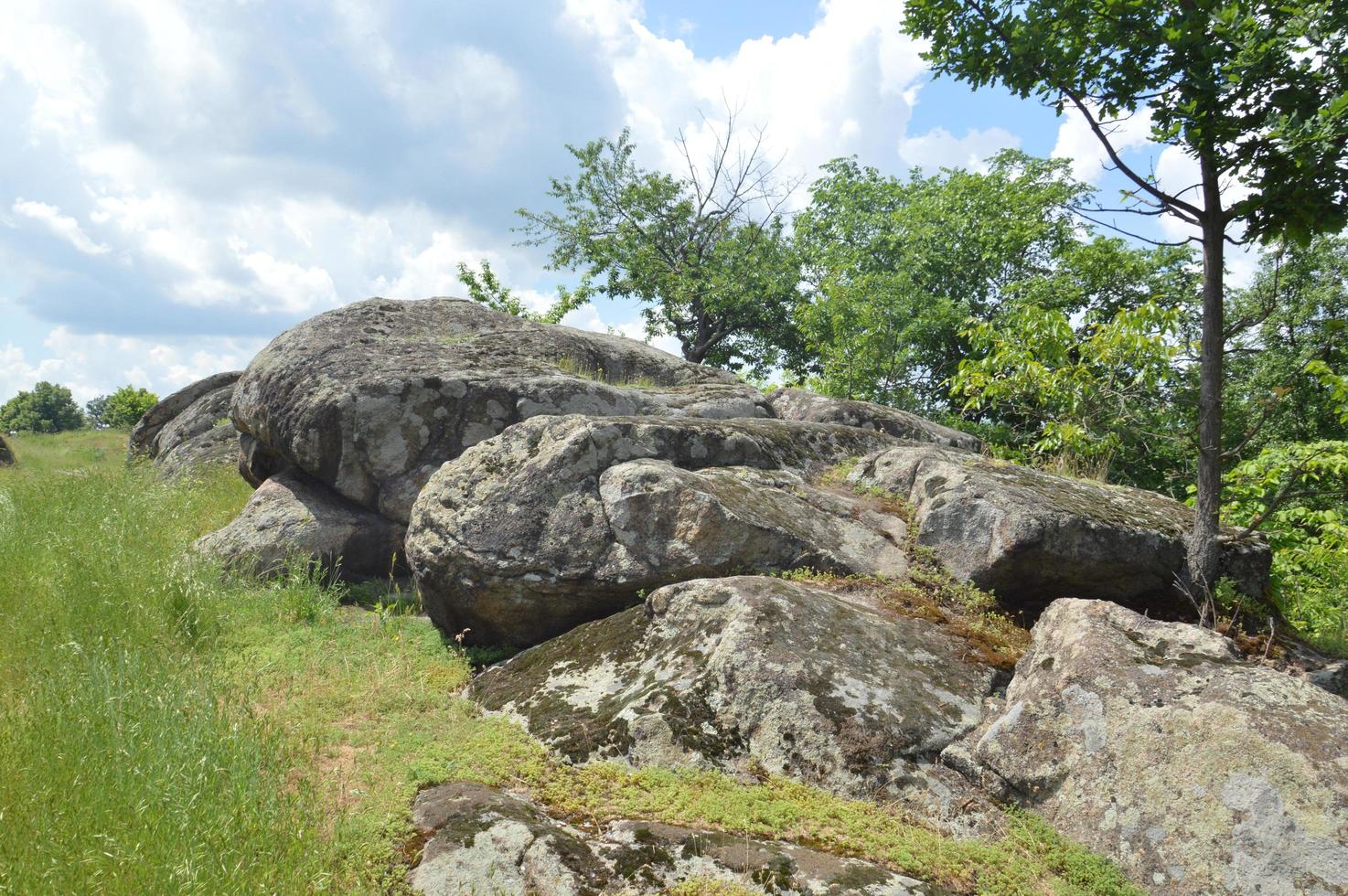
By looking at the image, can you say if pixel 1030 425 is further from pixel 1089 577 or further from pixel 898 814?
pixel 898 814

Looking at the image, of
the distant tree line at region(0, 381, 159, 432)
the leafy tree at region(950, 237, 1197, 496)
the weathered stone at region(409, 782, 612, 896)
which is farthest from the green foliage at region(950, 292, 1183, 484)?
the distant tree line at region(0, 381, 159, 432)

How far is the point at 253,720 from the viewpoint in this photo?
17.4 feet

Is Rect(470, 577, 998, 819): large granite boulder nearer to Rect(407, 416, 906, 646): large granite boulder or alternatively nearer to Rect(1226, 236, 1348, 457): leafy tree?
Rect(407, 416, 906, 646): large granite boulder

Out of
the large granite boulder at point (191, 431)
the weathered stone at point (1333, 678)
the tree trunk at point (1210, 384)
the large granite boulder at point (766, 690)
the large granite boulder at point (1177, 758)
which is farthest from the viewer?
the large granite boulder at point (191, 431)

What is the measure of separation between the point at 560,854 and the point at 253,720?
2447 millimetres

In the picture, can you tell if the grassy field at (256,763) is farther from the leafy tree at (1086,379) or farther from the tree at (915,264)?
the tree at (915,264)

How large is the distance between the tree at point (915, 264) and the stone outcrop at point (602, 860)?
20.4 m

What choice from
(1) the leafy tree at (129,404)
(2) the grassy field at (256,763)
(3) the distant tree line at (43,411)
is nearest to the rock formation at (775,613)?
(2) the grassy field at (256,763)

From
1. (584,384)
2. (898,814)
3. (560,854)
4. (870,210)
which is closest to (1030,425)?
(870,210)

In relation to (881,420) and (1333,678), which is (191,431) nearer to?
(881,420)

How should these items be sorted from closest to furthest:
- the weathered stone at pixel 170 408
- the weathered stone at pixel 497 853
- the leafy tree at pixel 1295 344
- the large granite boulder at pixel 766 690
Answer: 1. the weathered stone at pixel 497 853
2. the large granite boulder at pixel 766 690
3. the weathered stone at pixel 170 408
4. the leafy tree at pixel 1295 344

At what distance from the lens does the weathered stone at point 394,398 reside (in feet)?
35.6

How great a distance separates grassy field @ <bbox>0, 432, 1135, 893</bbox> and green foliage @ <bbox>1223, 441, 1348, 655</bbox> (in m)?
7.02

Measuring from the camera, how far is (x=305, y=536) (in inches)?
410
